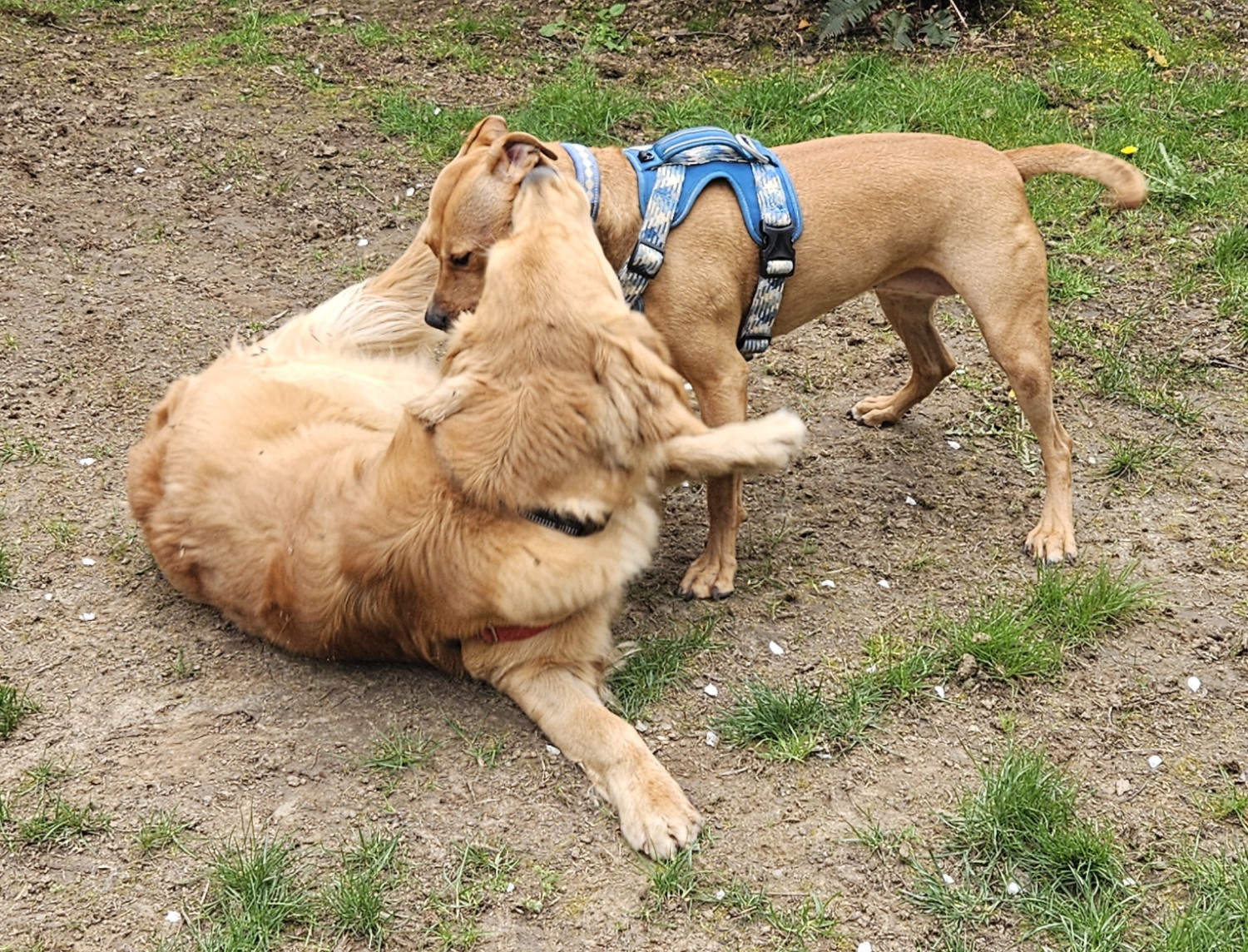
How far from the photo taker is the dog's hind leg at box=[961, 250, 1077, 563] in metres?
4.16

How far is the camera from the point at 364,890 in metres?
2.96

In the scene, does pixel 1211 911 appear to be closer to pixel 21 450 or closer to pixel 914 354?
pixel 914 354

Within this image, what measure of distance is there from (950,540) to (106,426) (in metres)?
3.38

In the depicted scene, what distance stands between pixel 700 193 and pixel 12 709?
270cm

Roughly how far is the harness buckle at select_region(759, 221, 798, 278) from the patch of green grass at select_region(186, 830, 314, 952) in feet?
7.92

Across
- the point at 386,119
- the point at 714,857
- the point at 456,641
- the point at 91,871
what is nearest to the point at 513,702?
the point at 456,641

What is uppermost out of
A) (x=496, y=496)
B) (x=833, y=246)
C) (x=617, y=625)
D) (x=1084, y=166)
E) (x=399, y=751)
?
(x=1084, y=166)

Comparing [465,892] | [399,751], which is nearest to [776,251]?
[399,751]

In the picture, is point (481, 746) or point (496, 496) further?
point (481, 746)

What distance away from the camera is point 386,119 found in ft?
23.9

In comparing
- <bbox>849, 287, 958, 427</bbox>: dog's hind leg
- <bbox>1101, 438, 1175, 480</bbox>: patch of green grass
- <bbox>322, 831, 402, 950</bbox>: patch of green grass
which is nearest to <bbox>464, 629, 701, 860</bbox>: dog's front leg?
<bbox>322, 831, 402, 950</bbox>: patch of green grass

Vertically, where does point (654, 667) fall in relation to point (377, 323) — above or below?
below

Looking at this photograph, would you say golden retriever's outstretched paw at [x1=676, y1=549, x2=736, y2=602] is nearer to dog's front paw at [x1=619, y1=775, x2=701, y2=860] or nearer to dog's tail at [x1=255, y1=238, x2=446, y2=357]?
Result: dog's front paw at [x1=619, y1=775, x2=701, y2=860]

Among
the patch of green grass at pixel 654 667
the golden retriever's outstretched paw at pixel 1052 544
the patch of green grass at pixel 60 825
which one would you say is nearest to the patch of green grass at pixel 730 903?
the patch of green grass at pixel 654 667
